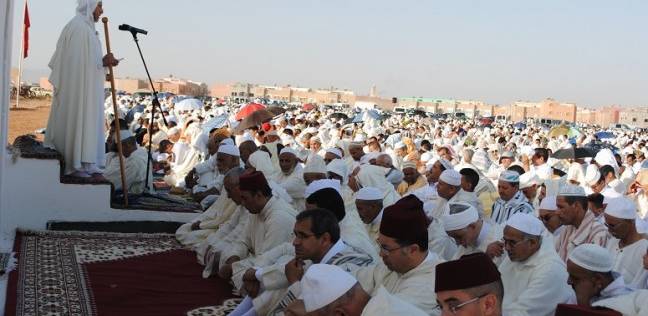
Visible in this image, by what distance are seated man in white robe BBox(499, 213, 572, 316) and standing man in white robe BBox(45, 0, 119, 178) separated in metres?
4.36

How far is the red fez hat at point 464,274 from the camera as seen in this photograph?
93.4 inches

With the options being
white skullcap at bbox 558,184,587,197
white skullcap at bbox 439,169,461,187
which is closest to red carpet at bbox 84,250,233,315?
white skullcap at bbox 439,169,461,187

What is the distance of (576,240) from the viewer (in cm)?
514

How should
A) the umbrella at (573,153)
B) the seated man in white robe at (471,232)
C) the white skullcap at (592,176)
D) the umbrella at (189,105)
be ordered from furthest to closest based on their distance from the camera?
the umbrella at (189,105)
the umbrella at (573,153)
the white skullcap at (592,176)
the seated man in white robe at (471,232)

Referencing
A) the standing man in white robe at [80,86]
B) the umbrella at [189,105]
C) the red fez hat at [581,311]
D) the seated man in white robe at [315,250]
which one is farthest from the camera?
the umbrella at [189,105]

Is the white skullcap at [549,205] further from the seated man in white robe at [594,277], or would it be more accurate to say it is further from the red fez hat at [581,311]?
the red fez hat at [581,311]

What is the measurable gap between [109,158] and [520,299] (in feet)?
19.7

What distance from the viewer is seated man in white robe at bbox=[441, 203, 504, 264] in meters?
4.37

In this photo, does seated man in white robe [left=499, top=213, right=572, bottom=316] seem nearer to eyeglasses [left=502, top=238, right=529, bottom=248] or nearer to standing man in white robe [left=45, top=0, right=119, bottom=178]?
eyeglasses [left=502, top=238, right=529, bottom=248]

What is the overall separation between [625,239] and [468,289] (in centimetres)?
279

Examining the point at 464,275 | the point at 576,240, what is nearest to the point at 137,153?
the point at 576,240

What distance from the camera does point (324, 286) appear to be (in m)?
2.76

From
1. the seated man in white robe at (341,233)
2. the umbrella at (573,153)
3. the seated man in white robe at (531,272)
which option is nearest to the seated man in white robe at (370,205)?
the seated man in white robe at (341,233)

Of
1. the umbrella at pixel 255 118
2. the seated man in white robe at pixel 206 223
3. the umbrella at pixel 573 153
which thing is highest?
the umbrella at pixel 255 118
